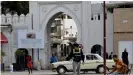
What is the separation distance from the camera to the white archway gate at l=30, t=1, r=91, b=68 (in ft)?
127

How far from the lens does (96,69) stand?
A: 29.8 metres

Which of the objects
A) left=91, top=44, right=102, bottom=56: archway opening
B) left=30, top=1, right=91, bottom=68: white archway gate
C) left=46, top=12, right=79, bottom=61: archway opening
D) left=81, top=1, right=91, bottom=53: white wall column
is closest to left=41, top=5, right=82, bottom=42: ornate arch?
left=30, top=1, right=91, bottom=68: white archway gate

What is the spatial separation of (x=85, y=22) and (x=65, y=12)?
2.09 metres

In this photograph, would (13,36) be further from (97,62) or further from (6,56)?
(97,62)

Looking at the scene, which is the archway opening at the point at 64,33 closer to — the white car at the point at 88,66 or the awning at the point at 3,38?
the awning at the point at 3,38

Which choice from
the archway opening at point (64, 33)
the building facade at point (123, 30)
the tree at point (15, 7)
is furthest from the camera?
the archway opening at point (64, 33)

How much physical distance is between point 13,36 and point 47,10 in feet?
13.0

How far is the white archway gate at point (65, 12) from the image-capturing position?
1518 inches

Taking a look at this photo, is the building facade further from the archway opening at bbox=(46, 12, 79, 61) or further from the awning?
the archway opening at bbox=(46, 12, 79, 61)

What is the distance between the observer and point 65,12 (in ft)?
129

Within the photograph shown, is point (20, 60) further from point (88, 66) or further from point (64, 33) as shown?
point (64, 33)

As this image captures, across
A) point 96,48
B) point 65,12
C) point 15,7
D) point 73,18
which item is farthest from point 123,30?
point 15,7

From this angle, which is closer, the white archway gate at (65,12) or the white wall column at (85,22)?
the white wall column at (85,22)

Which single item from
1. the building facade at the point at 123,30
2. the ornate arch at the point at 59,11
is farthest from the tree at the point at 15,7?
the building facade at the point at 123,30
